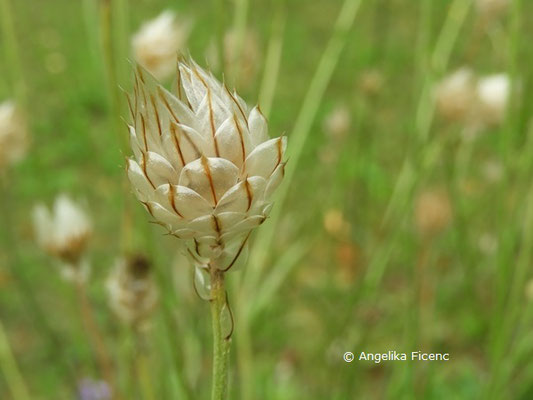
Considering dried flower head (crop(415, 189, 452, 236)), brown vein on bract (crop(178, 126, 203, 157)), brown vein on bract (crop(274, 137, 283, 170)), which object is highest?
brown vein on bract (crop(178, 126, 203, 157))

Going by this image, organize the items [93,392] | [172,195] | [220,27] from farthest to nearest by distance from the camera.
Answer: [93,392] < [220,27] < [172,195]

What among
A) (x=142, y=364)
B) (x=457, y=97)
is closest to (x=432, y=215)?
(x=457, y=97)

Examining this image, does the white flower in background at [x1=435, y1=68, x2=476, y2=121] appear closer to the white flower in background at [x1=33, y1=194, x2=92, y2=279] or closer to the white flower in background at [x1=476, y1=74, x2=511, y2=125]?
the white flower in background at [x1=476, y1=74, x2=511, y2=125]

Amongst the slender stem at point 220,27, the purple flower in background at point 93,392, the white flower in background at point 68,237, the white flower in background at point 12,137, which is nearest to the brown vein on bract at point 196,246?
the slender stem at point 220,27

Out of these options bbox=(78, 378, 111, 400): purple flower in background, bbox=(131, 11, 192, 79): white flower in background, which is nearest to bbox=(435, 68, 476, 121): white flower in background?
bbox=(131, 11, 192, 79): white flower in background

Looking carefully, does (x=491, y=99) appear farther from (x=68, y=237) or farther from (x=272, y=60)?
(x=68, y=237)

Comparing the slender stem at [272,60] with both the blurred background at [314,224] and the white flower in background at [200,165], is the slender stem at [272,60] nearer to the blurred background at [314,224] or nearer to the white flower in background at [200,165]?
the blurred background at [314,224]
